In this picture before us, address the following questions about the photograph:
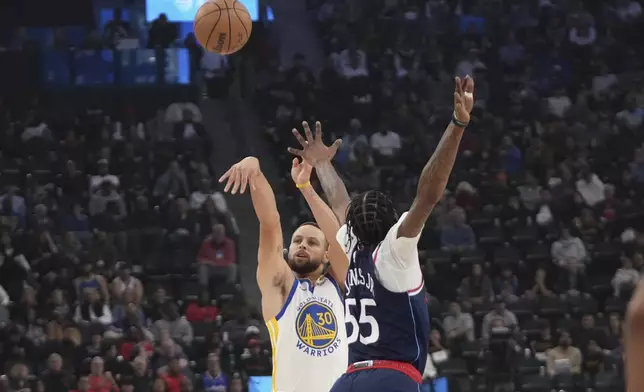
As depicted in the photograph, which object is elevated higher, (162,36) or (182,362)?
(162,36)

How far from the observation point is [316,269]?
5770 mm

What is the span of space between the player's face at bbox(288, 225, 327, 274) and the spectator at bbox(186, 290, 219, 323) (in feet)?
21.7

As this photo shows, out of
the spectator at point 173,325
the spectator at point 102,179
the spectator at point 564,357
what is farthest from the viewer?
the spectator at point 102,179

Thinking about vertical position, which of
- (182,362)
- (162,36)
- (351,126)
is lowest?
(182,362)

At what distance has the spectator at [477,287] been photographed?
1259cm

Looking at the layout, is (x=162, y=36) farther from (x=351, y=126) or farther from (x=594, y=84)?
(x=594, y=84)

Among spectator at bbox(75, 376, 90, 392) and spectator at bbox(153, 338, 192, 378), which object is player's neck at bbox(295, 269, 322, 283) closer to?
spectator at bbox(153, 338, 192, 378)

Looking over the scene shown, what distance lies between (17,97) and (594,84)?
904 centimetres

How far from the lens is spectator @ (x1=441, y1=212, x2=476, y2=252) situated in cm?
1352

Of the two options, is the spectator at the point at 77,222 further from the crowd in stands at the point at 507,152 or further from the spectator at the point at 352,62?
the spectator at the point at 352,62

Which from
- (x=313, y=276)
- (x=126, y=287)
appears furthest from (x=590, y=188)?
(x=313, y=276)

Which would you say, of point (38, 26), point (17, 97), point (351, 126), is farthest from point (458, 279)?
point (38, 26)

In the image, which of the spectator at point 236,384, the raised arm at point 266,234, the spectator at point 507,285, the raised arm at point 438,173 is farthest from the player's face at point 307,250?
the spectator at point 507,285

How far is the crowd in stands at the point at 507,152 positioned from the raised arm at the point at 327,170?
5700mm
